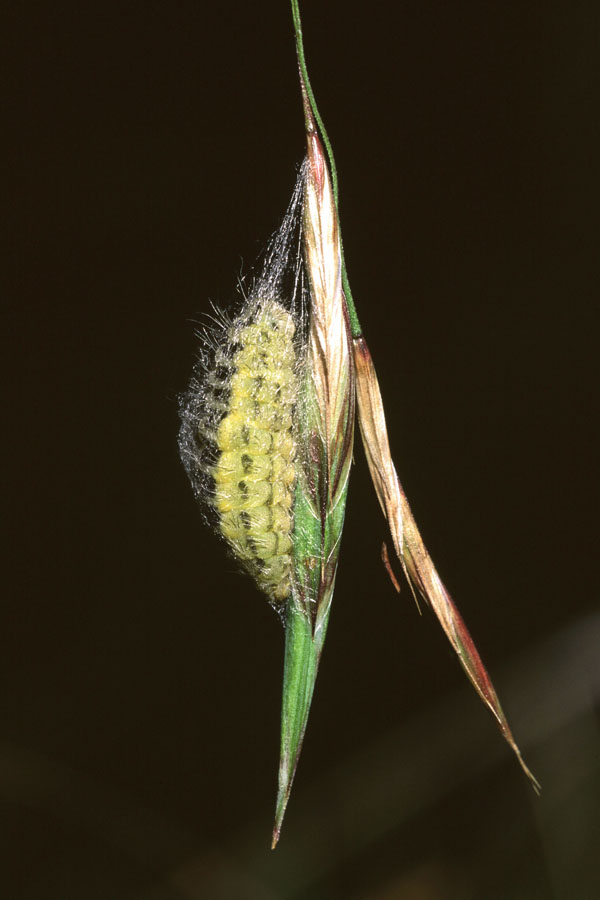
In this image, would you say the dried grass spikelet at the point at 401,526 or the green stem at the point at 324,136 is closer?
the green stem at the point at 324,136

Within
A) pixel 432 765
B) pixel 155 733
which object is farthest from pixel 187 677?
pixel 432 765

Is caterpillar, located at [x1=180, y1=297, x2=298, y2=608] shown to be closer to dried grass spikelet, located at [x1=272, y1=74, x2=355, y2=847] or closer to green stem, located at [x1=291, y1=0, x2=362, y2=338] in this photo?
dried grass spikelet, located at [x1=272, y1=74, x2=355, y2=847]

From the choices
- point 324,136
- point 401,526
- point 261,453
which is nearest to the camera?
point 324,136

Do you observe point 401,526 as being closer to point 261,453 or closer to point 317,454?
point 317,454

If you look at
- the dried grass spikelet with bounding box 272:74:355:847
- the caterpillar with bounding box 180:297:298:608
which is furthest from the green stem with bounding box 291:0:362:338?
the caterpillar with bounding box 180:297:298:608

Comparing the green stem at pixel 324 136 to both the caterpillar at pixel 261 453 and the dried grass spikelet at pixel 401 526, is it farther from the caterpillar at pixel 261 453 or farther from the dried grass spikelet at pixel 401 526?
the caterpillar at pixel 261 453

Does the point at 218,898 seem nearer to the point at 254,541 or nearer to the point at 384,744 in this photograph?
→ the point at 384,744

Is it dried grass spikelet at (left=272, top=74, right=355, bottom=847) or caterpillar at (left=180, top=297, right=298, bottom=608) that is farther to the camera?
caterpillar at (left=180, top=297, right=298, bottom=608)

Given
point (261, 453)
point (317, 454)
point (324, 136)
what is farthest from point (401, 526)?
point (324, 136)

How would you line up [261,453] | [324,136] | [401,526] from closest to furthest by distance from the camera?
[324,136]
[401,526]
[261,453]

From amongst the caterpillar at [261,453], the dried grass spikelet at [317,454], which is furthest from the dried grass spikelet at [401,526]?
the caterpillar at [261,453]
